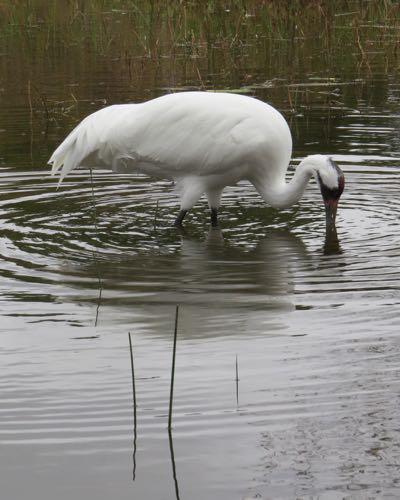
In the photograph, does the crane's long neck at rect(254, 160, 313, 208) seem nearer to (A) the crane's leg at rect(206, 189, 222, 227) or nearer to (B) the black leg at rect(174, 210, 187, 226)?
(A) the crane's leg at rect(206, 189, 222, 227)

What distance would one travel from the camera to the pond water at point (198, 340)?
13.9 ft

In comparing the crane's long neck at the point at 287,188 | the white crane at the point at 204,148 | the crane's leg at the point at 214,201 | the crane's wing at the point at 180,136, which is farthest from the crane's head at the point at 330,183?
the crane's leg at the point at 214,201

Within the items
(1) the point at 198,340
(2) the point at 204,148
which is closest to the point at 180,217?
(2) the point at 204,148

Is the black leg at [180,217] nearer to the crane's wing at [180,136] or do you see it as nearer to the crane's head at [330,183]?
the crane's wing at [180,136]

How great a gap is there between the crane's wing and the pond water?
448mm

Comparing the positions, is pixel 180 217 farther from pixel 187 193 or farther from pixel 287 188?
pixel 287 188

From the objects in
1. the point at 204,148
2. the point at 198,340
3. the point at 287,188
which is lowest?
the point at 287,188

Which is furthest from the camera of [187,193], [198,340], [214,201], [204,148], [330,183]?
[214,201]

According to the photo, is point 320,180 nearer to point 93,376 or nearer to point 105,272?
point 105,272

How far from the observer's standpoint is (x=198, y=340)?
575 cm

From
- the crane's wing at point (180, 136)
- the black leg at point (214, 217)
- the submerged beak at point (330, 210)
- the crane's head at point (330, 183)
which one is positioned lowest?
the black leg at point (214, 217)

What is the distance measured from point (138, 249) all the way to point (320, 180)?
141 cm

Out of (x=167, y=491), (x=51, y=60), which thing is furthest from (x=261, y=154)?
(x=51, y=60)

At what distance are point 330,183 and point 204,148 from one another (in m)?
0.89
